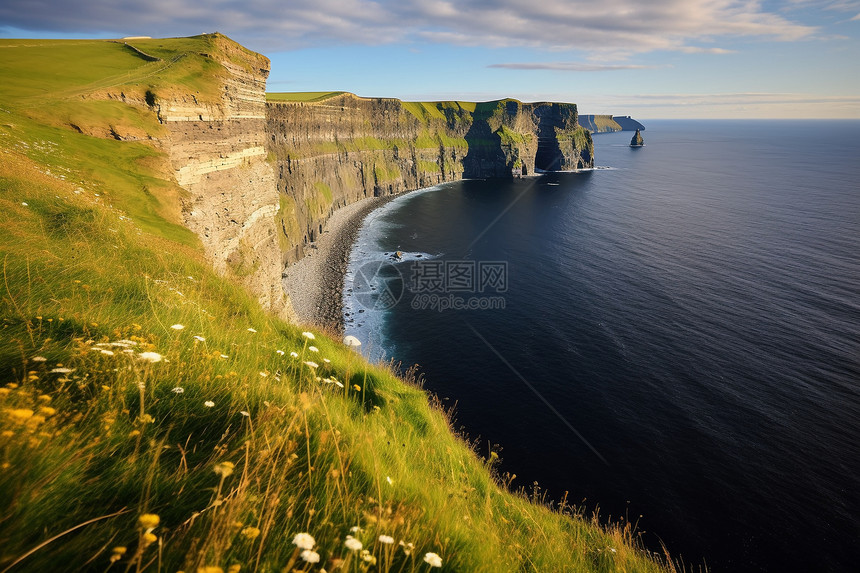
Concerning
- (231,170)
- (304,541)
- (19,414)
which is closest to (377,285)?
(231,170)

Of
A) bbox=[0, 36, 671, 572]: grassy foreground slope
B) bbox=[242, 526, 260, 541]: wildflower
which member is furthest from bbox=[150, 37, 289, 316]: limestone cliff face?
bbox=[242, 526, 260, 541]: wildflower

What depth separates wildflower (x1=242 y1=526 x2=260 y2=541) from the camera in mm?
2096

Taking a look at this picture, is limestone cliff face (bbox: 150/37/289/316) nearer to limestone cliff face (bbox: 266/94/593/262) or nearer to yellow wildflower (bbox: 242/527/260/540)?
yellow wildflower (bbox: 242/527/260/540)

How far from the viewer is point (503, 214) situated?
105625 millimetres

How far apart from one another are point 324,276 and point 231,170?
32.3m

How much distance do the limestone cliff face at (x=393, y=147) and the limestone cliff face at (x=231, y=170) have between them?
98.4 ft

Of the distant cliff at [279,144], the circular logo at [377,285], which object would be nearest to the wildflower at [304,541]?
the distant cliff at [279,144]

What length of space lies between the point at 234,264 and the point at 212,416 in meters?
29.0

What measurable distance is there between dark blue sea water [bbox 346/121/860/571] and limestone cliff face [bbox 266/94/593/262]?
19556mm

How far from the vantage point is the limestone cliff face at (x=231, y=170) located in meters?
26.5

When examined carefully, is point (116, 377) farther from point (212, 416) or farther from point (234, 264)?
point (234, 264)

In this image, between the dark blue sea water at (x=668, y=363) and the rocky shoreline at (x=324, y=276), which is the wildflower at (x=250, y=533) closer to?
the dark blue sea water at (x=668, y=363)

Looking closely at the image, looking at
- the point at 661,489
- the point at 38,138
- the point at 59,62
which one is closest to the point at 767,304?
the point at 661,489

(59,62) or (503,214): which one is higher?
(59,62)
